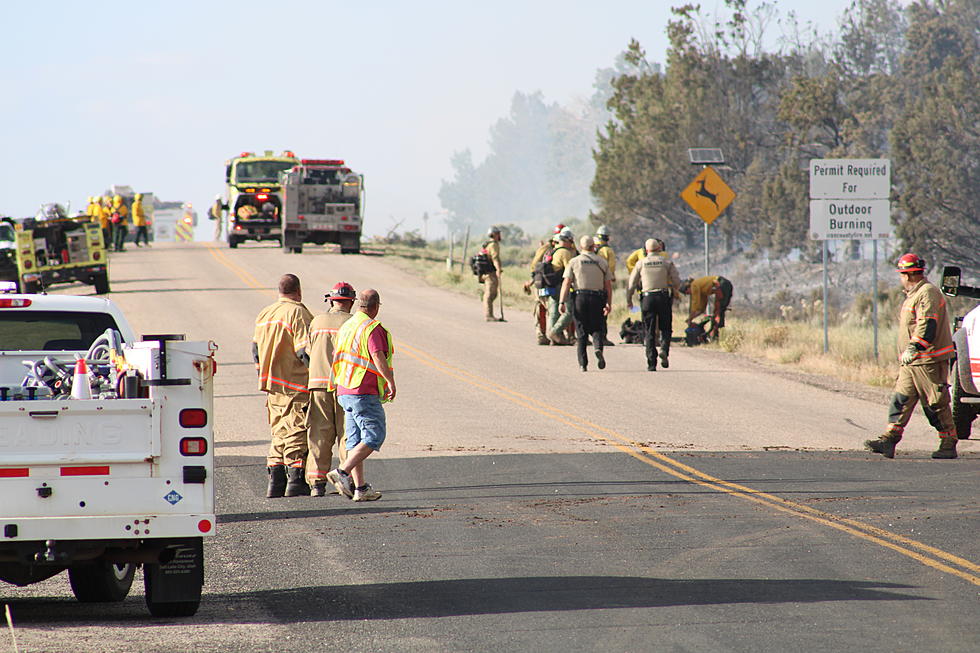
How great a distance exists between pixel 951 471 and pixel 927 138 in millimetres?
35165

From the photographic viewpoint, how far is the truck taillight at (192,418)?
7.17 meters

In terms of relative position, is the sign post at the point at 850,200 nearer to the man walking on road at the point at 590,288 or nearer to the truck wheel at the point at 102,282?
the man walking on road at the point at 590,288

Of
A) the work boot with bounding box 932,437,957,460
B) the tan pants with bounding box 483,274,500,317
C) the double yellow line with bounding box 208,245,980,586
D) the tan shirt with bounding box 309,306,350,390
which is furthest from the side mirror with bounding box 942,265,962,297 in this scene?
the tan pants with bounding box 483,274,500,317

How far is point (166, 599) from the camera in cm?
731

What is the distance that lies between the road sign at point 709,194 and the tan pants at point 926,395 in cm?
1341

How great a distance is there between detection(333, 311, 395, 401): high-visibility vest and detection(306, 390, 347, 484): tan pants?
32.8 inches

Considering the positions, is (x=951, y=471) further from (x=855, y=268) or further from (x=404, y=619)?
(x=855, y=268)

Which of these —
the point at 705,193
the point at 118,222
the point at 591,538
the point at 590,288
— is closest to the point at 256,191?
the point at 118,222

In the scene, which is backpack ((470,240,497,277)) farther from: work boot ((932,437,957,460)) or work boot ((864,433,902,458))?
work boot ((932,437,957,460))

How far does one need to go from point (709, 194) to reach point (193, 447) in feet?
68.9

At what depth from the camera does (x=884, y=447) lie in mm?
13711

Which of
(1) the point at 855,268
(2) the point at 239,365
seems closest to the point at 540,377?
(2) the point at 239,365

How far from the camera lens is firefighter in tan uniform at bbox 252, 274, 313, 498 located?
38.5 feet

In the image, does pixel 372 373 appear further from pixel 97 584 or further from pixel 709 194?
pixel 709 194
